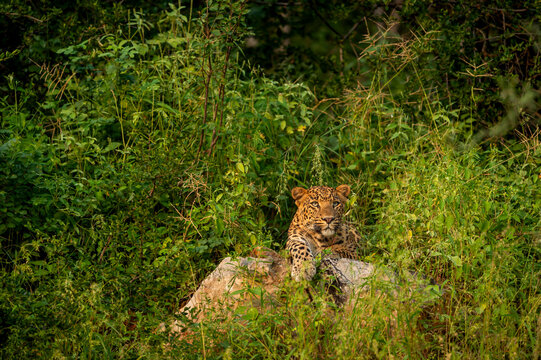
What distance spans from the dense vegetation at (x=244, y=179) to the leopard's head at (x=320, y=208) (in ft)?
1.09

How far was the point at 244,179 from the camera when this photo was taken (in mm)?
5973

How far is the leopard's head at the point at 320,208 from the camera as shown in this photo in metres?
5.48

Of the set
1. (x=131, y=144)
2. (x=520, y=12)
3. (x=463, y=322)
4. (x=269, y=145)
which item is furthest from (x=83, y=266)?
(x=520, y=12)

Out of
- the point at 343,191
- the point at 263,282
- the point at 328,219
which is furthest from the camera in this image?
the point at 343,191

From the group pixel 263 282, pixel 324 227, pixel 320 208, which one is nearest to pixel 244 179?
pixel 320 208

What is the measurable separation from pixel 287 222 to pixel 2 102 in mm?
3029

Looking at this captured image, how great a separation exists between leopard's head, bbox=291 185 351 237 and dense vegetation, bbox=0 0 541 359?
332 millimetres

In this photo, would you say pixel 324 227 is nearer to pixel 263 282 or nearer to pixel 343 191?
pixel 343 191

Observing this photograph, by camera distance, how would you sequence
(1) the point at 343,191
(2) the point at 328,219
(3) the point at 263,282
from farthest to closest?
(1) the point at 343,191 → (2) the point at 328,219 → (3) the point at 263,282

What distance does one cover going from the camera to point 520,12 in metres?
7.66

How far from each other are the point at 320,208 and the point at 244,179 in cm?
82

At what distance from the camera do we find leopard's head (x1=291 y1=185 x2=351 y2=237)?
5.48m

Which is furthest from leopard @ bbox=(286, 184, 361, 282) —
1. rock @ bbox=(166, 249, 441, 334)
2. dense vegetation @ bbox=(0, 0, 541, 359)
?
rock @ bbox=(166, 249, 441, 334)

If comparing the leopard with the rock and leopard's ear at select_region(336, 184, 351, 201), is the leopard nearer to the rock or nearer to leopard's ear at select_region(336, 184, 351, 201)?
leopard's ear at select_region(336, 184, 351, 201)
